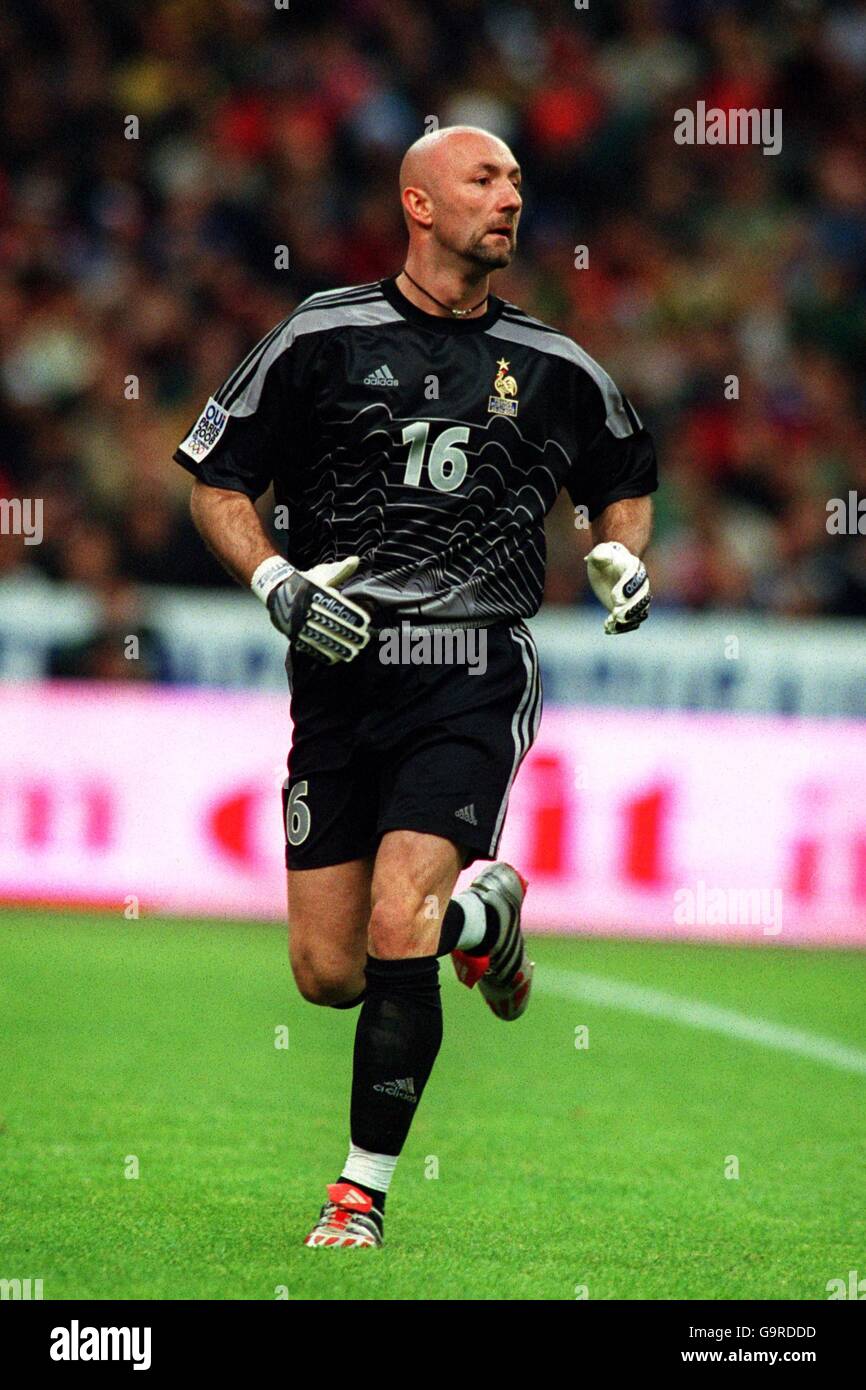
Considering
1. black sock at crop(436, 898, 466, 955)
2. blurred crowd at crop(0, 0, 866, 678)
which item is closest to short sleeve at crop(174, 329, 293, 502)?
black sock at crop(436, 898, 466, 955)

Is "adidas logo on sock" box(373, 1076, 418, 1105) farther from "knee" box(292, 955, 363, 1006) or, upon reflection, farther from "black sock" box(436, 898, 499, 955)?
"knee" box(292, 955, 363, 1006)

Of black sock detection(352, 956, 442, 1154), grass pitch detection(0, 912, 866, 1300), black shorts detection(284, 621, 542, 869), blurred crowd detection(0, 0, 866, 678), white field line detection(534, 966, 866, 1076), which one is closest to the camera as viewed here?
grass pitch detection(0, 912, 866, 1300)

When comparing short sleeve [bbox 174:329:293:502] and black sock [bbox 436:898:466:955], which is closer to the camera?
black sock [bbox 436:898:466:955]

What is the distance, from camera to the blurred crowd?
14.3 m

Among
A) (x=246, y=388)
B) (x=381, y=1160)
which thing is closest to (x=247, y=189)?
(x=246, y=388)

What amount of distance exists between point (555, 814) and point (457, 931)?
5823mm

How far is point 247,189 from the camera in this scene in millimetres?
15531

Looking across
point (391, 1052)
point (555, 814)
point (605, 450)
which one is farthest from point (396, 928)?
point (555, 814)

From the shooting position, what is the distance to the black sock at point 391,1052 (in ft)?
16.7

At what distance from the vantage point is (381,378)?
5.51m

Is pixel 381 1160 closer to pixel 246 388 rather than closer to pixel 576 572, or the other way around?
pixel 246 388

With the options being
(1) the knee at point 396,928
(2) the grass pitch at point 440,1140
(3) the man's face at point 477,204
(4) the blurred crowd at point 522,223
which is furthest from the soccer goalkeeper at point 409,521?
(4) the blurred crowd at point 522,223

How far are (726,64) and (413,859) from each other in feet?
39.2

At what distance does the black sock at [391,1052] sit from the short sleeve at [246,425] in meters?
1.28
